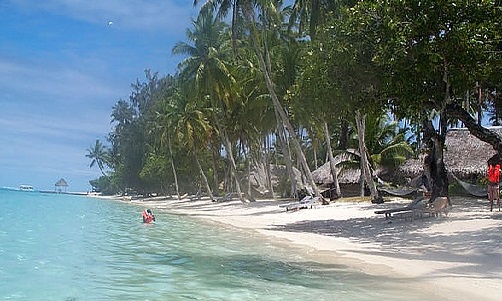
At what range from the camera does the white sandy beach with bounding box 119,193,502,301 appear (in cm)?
730

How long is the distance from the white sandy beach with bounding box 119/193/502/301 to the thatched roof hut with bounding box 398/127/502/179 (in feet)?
25.5

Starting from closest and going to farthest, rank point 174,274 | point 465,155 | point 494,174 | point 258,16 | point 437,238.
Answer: point 174,274, point 437,238, point 494,174, point 465,155, point 258,16

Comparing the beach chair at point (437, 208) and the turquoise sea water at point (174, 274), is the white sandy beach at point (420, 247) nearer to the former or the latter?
the beach chair at point (437, 208)

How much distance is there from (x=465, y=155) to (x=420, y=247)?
1486 centimetres

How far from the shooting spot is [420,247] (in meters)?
10.8

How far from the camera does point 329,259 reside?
9953 mm

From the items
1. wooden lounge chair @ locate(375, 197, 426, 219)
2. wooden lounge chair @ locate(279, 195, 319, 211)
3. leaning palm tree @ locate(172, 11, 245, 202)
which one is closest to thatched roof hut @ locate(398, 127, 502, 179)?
wooden lounge chair @ locate(279, 195, 319, 211)

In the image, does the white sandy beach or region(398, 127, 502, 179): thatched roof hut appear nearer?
the white sandy beach

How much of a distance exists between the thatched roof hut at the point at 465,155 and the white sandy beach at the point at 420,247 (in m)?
7.76

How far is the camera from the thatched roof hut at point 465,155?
902 inches

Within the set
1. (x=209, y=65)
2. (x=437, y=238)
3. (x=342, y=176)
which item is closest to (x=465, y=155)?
(x=342, y=176)

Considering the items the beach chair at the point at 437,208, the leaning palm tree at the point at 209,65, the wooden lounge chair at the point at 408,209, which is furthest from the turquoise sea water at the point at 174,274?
the leaning palm tree at the point at 209,65

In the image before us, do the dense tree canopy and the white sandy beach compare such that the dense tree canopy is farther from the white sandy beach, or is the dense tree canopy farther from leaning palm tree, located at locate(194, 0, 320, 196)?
the white sandy beach

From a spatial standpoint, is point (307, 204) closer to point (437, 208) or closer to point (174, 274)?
point (437, 208)
